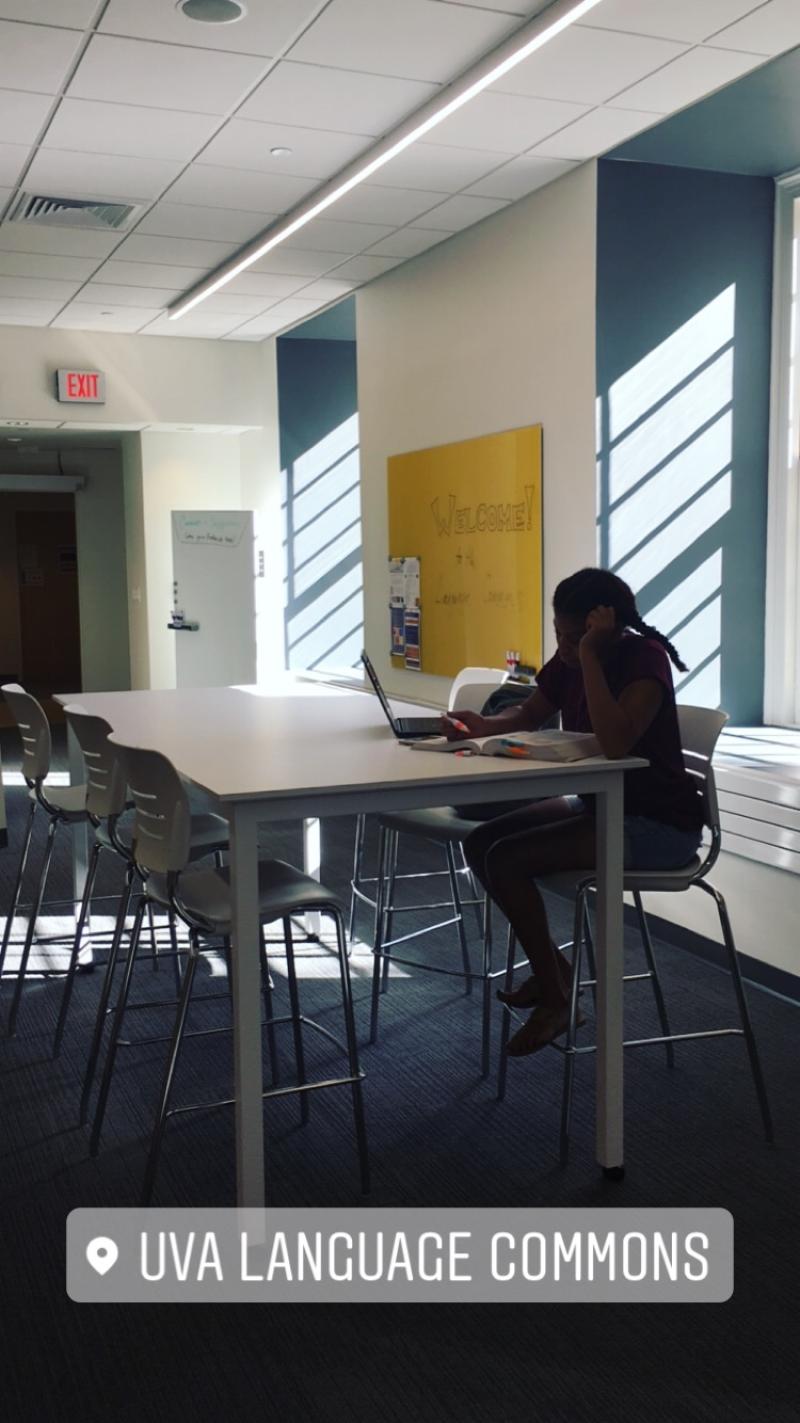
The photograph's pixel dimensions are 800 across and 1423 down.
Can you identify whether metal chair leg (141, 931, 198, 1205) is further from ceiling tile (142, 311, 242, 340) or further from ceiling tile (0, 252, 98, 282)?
ceiling tile (142, 311, 242, 340)

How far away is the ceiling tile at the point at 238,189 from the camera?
16.4 feet

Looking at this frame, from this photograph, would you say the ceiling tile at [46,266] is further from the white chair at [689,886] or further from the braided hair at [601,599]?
the white chair at [689,886]

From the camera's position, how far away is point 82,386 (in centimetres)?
805

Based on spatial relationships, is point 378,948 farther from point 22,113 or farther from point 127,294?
point 127,294

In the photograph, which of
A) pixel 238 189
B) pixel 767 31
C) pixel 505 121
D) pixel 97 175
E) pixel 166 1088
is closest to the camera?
pixel 166 1088

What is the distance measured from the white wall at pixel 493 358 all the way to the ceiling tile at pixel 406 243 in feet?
0.23

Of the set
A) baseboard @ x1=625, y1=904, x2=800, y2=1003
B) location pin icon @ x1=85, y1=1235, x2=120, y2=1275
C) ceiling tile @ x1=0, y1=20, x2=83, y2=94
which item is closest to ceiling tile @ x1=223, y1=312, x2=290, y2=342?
ceiling tile @ x1=0, y1=20, x2=83, y2=94

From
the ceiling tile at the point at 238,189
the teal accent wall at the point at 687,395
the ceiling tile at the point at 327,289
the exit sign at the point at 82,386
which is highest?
the ceiling tile at the point at 238,189

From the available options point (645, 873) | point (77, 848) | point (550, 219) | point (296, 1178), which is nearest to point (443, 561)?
point (550, 219)

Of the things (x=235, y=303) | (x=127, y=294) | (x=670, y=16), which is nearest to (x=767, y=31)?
(x=670, y=16)

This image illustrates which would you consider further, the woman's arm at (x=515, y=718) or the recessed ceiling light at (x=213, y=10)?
the recessed ceiling light at (x=213, y=10)

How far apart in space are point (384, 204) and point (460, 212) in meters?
0.36

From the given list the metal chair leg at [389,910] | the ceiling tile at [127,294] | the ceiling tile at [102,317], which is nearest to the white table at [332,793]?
the metal chair leg at [389,910]

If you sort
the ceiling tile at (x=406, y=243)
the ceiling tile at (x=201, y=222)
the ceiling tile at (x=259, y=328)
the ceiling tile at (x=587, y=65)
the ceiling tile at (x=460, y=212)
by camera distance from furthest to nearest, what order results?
the ceiling tile at (x=259, y=328)
the ceiling tile at (x=406, y=243)
the ceiling tile at (x=201, y=222)
the ceiling tile at (x=460, y=212)
the ceiling tile at (x=587, y=65)
